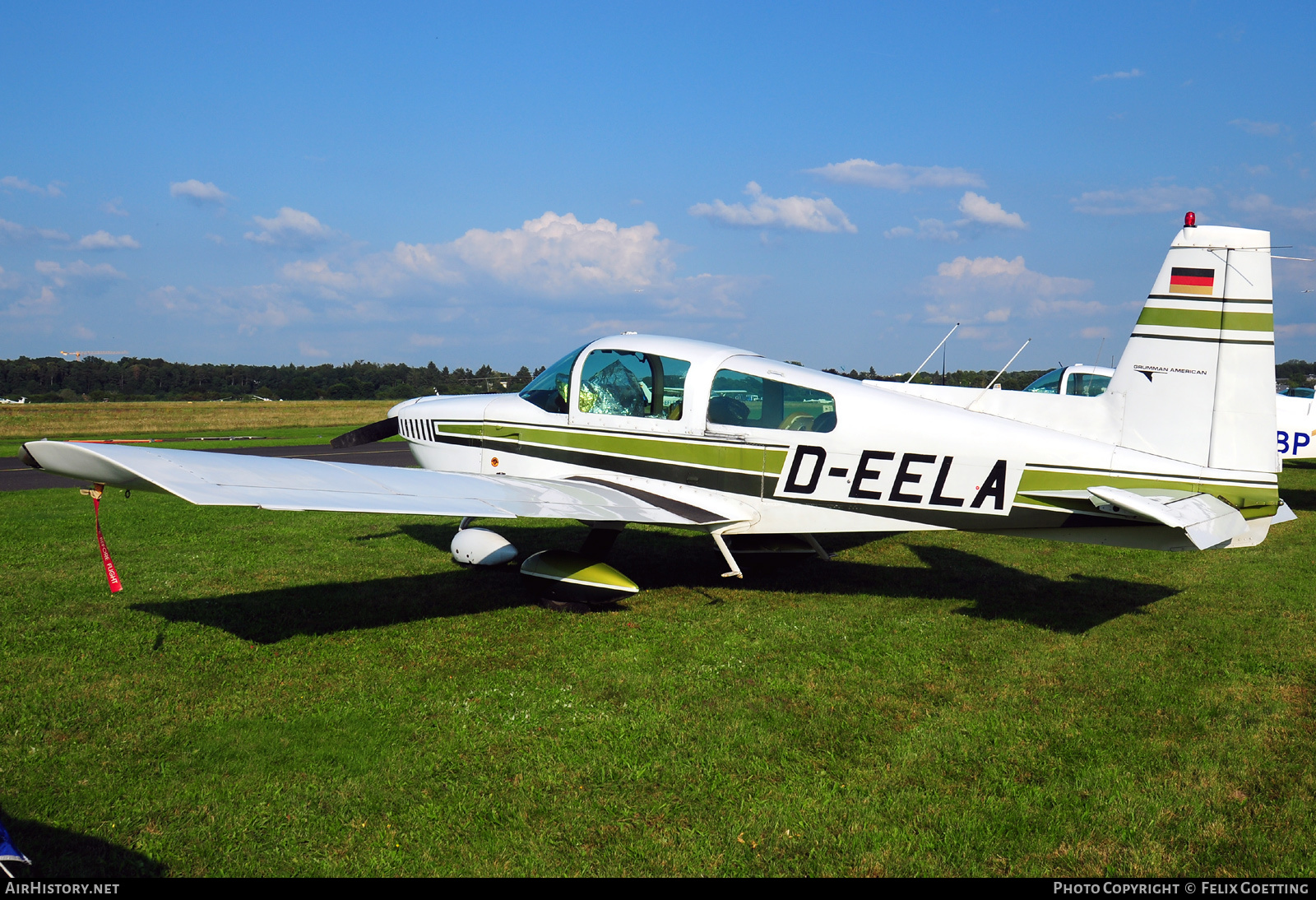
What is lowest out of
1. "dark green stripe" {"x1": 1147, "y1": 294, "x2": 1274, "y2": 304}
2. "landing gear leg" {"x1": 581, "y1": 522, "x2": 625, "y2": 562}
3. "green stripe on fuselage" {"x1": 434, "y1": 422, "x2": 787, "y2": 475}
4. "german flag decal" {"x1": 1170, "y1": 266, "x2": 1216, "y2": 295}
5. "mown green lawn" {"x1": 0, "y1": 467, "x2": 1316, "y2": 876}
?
"mown green lawn" {"x1": 0, "y1": 467, "x2": 1316, "y2": 876}

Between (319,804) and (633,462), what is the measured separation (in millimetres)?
3791

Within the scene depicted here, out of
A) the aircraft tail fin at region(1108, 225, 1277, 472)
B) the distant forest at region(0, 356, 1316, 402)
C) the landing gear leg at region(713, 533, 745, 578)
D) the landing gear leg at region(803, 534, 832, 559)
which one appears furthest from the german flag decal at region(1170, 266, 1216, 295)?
the distant forest at region(0, 356, 1316, 402)

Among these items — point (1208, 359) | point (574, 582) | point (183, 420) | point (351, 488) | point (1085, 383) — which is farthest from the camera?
point (183, 420)

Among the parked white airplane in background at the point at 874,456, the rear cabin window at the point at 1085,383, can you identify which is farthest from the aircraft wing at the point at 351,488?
the rear cabin window at the point at 1085,383

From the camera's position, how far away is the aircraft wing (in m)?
4.11

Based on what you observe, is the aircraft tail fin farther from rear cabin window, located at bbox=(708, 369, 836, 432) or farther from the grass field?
the grass field

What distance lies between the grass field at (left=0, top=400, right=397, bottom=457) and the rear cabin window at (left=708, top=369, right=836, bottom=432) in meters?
22.9

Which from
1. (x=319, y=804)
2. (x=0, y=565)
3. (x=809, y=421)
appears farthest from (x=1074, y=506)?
(x=0, y=565)

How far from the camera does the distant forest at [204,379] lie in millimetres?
59031

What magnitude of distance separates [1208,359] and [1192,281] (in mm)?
594

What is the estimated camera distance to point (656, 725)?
163 inches

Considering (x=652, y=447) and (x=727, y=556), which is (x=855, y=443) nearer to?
(x=727, y=556)

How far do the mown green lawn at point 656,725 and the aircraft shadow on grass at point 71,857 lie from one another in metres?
0.01

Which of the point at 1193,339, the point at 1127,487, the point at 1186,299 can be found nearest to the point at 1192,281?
the point at 1186,299
